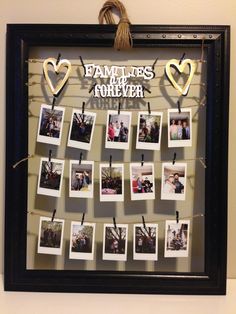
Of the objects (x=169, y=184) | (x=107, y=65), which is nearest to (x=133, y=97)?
(x=107, y=65)

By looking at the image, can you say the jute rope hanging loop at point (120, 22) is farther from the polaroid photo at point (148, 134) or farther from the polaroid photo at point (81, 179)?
the polaroid photo at point (81, 179)

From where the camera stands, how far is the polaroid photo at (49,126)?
0.96 meters

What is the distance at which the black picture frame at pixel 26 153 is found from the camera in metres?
0.93

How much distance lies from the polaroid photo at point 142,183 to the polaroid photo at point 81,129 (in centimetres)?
13

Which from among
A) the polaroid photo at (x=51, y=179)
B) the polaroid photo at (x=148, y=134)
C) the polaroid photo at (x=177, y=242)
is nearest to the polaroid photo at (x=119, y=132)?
the polaroid photo at (x=148, y=134)

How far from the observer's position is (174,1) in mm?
968

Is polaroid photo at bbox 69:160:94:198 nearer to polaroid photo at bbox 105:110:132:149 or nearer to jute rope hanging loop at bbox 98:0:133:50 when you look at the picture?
polaroid photo at bbox 105:110:132:149

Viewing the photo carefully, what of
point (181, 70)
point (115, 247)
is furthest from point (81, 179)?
point (181, 70)

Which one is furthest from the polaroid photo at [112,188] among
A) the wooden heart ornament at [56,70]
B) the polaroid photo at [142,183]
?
the wooden heart ornament at [56,70]

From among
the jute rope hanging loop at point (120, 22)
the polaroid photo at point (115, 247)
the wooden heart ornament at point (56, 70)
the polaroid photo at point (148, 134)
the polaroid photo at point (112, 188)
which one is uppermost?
the jute rope hanging loop at point (120, 22)

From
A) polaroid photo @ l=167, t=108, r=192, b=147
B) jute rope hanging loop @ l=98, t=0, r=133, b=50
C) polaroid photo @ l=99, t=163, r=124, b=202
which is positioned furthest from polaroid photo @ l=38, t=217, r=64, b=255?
jute rope hanging loop @ l=98, t=0, r=133, b=50

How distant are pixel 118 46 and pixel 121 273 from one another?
530 mm

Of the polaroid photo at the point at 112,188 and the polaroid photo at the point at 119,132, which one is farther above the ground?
the polaroid photo at the point at 119,132

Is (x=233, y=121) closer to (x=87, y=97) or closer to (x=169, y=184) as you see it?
(x=169, y=184)
